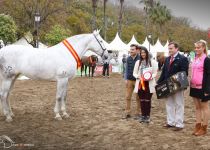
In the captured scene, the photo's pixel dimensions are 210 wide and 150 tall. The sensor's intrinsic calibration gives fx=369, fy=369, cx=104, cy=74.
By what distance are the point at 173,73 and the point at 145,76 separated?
Result: 78cm

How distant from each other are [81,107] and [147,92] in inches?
137

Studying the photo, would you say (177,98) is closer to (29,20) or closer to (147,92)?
(147,92)

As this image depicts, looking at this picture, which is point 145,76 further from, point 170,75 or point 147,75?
point 170,75

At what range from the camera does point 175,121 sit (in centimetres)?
836

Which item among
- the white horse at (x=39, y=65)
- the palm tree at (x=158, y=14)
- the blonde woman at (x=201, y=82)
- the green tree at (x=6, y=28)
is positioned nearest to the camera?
the blonde woman at (x=201, y=82)

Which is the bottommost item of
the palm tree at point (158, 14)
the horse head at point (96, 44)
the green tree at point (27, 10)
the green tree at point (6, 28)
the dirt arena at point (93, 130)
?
the dirt arena at point (93, 130)

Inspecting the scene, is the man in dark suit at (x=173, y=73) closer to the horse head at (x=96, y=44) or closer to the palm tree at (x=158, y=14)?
the horse head at (x=96, y=44)

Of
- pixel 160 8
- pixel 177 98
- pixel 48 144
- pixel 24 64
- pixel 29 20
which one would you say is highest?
pixel 160 8

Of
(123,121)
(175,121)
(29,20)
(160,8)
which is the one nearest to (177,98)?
(175,121)

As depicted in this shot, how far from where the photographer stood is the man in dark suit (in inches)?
314

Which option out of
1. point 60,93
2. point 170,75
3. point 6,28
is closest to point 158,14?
point 6,28

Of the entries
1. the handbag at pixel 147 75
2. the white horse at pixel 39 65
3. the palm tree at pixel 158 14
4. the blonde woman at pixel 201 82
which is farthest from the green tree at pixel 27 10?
the palm tree at pixel 158 14

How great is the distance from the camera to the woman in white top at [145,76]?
8.66m

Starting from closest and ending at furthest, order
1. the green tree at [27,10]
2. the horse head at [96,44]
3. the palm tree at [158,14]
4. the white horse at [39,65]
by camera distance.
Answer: the white horse at [39,65], the horse head at [96,44], the green tree at [27,10], the palm tree at [158,14]
